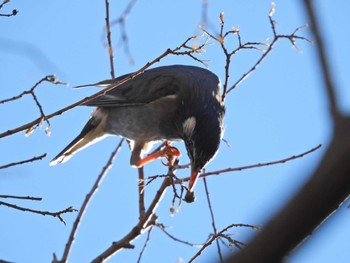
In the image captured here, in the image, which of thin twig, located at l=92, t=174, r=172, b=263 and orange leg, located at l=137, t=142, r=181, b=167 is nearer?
thin twig, located at l=92, t=174, r=172, b=263

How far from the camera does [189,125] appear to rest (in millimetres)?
4941

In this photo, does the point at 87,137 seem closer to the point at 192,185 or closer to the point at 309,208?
the point at 192,185

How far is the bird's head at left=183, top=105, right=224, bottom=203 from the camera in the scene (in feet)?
15.3

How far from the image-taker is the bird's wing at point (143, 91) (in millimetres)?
5301

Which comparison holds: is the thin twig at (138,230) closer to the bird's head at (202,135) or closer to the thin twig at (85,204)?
the thin twig at (85,204)

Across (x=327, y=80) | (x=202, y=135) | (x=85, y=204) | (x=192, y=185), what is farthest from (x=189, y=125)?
(x=327, y=80)

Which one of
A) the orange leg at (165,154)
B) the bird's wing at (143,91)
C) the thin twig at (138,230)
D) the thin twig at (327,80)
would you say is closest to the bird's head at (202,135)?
the orange leg at (165,154)

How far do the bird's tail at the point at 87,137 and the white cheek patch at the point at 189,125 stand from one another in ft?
3.30

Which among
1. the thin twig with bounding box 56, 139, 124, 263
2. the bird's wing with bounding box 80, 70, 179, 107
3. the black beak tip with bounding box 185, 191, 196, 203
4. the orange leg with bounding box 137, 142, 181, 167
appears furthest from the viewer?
the bird's wing with bounding box 80, 70, 179, 107

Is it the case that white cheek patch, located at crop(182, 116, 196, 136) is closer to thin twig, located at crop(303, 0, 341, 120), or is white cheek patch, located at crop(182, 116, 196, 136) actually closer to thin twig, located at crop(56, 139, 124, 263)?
thin twig, located at crop(56, 139, 124, 263)

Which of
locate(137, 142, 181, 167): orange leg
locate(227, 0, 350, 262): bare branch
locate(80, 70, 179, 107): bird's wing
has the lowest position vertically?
locate(137, 142, 181, 167): orange leg

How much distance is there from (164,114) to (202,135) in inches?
21.3

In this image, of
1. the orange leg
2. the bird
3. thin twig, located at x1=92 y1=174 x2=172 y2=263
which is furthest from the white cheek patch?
thin twig, located at x1=92 y1=174 x2=172 y2=263

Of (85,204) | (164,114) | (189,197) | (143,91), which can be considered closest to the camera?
(85,204)
